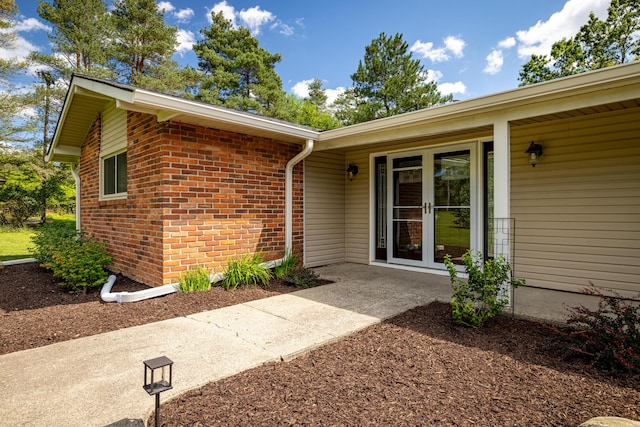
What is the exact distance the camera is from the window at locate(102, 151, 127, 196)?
19.3 feet

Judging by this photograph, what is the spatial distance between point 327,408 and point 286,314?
1839 millimetres

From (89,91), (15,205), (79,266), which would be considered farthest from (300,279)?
(15,205)

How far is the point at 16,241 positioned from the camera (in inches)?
452

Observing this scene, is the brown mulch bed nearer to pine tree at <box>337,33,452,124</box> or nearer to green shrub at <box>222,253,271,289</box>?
green shrub at <box>222,253,271,289</box>

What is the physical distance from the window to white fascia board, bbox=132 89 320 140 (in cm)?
208

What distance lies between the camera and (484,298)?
338 cm

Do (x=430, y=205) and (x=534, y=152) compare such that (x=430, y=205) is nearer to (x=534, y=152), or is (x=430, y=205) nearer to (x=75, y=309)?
(x=534, y=152)

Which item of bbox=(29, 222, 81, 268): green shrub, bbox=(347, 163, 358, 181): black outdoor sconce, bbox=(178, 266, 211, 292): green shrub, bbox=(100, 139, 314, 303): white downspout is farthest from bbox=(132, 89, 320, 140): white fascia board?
bbox=(29, 222, 81, 268): green shrub

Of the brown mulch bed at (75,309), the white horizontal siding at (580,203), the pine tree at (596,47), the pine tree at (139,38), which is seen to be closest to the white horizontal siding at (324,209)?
the brown mulch bed at (75,309)

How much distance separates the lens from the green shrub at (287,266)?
5.61m

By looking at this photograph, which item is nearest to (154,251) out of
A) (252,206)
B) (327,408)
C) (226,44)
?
(252,206)

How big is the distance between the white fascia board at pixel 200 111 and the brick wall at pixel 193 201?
1.51ft

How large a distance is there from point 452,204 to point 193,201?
406cm

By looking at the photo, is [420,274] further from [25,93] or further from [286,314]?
[25,93]
